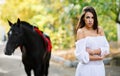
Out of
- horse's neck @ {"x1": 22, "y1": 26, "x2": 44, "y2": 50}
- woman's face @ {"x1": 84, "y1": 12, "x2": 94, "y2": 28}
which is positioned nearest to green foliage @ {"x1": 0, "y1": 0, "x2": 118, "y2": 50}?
horse's neck @ {"x1": 22, "y1": 26, "x2": 44, "y2": 50}

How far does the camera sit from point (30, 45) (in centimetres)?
989

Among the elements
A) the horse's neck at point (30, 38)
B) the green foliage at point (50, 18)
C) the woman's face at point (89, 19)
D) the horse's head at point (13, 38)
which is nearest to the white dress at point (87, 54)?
the woman's face at point (89, 19)

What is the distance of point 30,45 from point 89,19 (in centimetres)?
461

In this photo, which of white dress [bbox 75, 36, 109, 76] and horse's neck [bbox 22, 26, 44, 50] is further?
horse's neck [bbox 22, 26, 44, 50]

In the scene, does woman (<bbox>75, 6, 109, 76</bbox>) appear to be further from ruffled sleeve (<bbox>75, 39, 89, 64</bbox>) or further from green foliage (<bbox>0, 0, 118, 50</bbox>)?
green foliage (<bbox>0, 0, 118, 50</bbox>)

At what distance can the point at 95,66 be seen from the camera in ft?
17.8

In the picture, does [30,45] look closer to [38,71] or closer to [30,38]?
[30,38]

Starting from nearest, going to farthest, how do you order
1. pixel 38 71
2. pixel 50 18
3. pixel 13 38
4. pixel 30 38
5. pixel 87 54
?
pixel 87 54
pixel 13 38
pixel 30 38
pixel 38 71
pixel 50 18

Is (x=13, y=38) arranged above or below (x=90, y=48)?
below

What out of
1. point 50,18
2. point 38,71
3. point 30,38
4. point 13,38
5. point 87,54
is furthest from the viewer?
point 50,18

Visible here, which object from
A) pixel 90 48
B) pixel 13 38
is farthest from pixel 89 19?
pixel 13 38

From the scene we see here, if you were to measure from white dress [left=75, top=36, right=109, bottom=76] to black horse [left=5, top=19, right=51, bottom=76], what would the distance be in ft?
13.3

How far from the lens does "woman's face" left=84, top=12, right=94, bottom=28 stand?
5.43 meters

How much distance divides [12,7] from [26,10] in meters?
0.80
